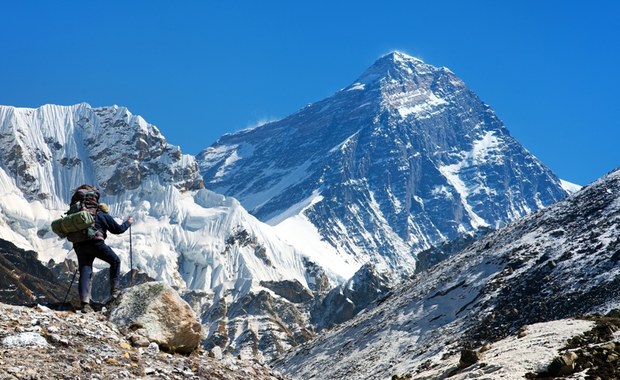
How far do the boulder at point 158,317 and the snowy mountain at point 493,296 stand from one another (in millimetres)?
33076

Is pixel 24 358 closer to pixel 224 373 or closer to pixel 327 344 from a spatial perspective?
pixel 224 373

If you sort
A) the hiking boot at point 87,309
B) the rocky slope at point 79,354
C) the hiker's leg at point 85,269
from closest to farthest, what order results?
the rocky slope at point 79,354 → the hiking boot at point 87,309 → the hiker's leg at point 85,269

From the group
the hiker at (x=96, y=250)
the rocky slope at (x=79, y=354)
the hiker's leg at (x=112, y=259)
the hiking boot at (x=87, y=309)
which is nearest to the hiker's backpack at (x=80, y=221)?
the hiker at (x=96, y=250)

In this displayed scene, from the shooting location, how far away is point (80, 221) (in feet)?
60.2

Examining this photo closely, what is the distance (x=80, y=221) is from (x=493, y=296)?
55684 millimetres

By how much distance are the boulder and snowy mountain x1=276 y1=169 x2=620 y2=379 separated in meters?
33.1

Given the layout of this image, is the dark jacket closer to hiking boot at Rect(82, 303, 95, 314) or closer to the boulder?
the boulder

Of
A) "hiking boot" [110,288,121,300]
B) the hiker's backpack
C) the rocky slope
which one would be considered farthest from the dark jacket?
the rocky slope

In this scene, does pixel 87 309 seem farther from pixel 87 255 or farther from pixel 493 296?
pixel 493 296

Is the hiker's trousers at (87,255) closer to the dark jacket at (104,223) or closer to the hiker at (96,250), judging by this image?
the hiker at (96,250)

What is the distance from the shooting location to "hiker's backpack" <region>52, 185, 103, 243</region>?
60.2 ft

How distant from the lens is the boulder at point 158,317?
17.6m

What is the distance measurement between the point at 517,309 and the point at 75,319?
167 ft

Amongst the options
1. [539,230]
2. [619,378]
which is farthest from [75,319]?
[539,230]
